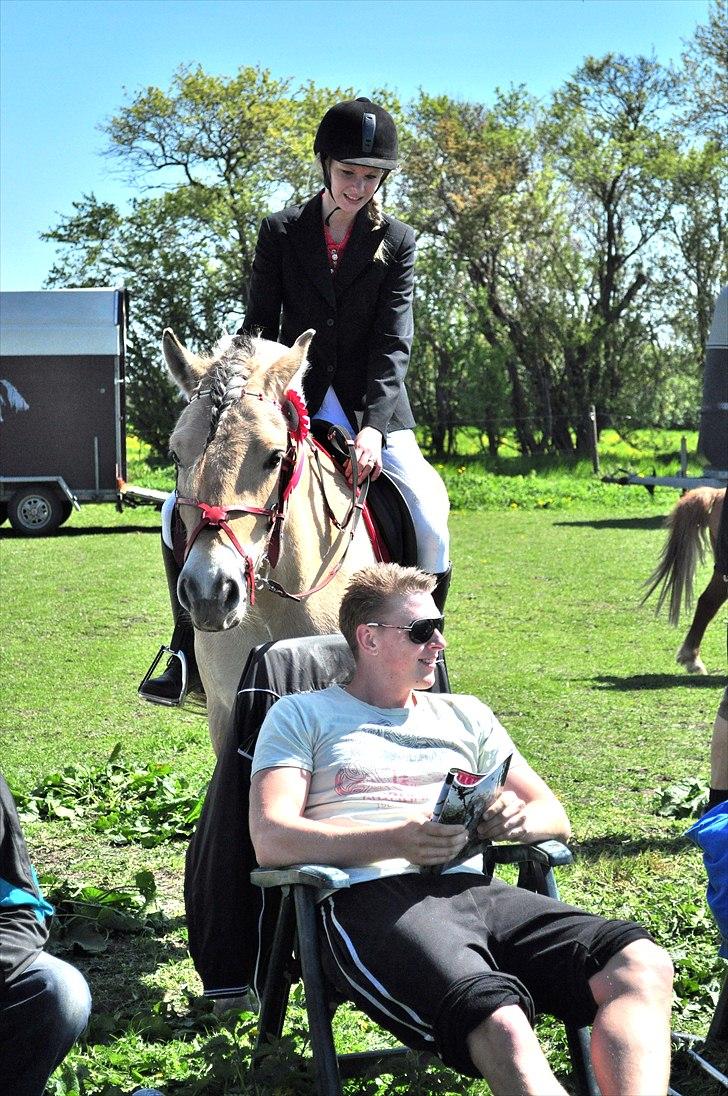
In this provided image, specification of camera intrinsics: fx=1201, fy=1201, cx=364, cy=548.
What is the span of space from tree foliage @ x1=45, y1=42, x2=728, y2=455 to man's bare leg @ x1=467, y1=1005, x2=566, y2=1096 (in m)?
26.6

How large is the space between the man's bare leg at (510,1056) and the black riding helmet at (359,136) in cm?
276

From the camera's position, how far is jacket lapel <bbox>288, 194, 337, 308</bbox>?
4.28m

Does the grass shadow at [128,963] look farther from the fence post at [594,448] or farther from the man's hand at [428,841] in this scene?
the fence post at [594,448]

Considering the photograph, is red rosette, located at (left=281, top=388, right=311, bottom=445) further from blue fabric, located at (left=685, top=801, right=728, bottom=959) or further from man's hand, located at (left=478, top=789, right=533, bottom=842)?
blue fabric, located at (left=685, top=801, right=728, bottom=959)

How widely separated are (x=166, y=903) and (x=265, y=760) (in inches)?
71.6

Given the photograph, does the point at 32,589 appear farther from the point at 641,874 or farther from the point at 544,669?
the point at 641,874

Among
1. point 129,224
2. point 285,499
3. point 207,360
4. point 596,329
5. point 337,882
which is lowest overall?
point 337,882

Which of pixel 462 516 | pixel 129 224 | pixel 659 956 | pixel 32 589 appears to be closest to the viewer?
pixel 659 956

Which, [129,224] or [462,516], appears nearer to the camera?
[462,516]

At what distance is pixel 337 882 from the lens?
2.65m

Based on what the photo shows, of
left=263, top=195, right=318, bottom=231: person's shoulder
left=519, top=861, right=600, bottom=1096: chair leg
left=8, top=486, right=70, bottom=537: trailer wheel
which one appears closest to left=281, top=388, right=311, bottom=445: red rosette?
left=263, top=195, right=318, bottom=231: person's shoulder

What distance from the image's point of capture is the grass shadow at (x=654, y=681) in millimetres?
8438

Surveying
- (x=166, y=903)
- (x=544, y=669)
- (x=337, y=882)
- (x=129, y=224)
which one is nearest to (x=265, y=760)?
(x=337, y=882)

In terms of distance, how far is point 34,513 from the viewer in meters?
18.9
